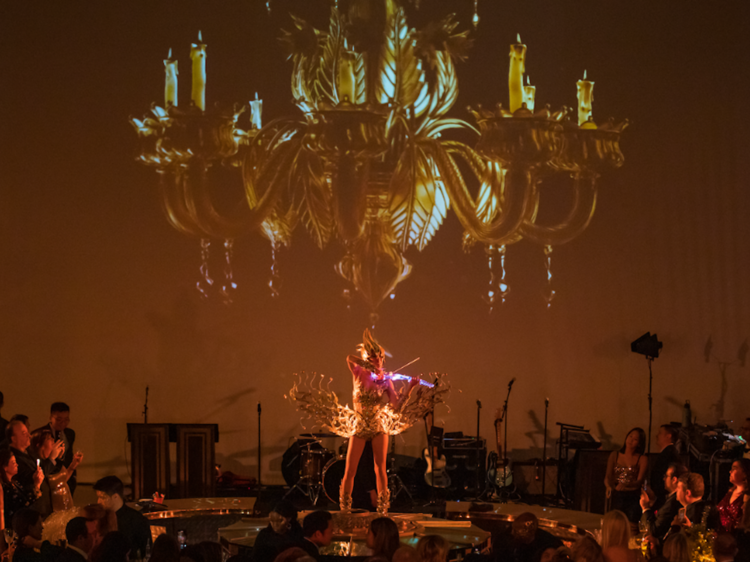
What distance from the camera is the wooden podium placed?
9.30m

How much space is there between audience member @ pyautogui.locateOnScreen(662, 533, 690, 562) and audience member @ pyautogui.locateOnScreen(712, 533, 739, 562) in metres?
0.15

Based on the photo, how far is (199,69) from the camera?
9977 millimetres

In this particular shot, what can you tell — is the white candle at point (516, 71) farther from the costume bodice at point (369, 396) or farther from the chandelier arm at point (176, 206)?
the costume bodice at point (369, 396)

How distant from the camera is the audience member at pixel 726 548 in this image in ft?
14.2

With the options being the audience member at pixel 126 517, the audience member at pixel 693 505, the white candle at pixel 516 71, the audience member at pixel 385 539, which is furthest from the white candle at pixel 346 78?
the audience member at pixel 385 539

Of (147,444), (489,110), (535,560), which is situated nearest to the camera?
(535,560)

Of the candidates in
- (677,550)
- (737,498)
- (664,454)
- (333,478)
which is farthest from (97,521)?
(664,454)

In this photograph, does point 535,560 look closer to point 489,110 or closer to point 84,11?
point 489,110

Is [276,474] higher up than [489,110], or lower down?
lower down

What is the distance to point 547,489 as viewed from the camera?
9.85 metres

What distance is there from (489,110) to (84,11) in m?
4.33

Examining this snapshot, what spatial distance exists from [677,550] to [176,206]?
22.6 feet

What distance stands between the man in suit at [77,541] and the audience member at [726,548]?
2818 millimetres

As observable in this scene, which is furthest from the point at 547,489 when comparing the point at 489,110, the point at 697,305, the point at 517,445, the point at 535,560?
the point at 535,560
